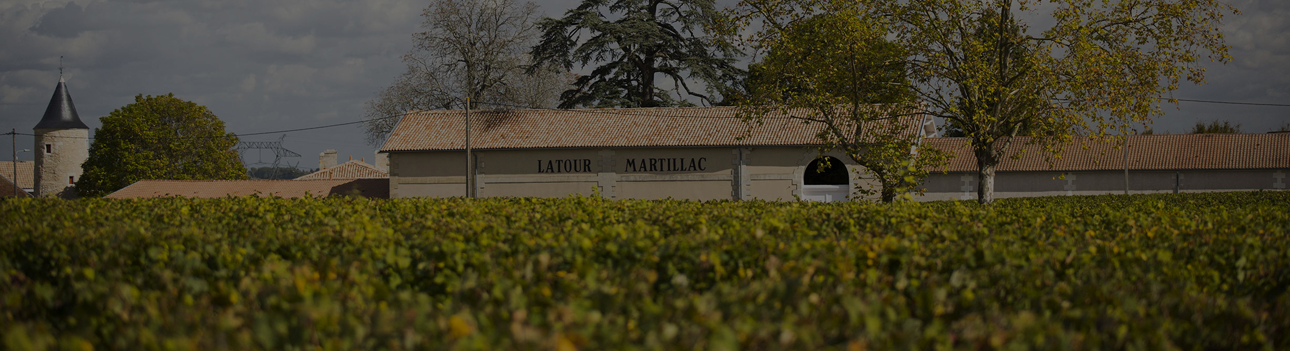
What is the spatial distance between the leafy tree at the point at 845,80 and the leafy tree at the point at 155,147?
1622 inches

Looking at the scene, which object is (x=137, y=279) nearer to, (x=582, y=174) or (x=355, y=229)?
(x=355, y=229)

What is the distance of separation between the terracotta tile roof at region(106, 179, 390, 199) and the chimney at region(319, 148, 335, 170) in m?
23.6

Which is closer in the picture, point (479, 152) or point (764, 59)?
point (764, 59)

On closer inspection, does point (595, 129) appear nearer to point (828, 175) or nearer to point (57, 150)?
point (828, 175)

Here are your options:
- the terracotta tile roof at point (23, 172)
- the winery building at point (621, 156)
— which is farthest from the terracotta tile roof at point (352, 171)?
the terracotta tile roof at point (23, 172)

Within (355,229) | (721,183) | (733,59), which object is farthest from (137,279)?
(733,59)

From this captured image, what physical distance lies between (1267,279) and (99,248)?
749 centimetres

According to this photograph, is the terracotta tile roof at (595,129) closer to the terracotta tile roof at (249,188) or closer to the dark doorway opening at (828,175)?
the dark doorway opening at (828,175)

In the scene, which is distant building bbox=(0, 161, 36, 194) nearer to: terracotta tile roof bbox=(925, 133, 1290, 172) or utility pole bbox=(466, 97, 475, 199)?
utility pole bbox=(466, 97, 475, 199)

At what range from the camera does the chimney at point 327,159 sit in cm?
6425

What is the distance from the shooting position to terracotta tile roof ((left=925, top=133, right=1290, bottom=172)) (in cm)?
4497

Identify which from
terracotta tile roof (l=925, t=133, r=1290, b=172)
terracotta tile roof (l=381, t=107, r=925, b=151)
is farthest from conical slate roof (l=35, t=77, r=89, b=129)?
terracotta tile roof (l=925, t=133, r=1290, b=172)

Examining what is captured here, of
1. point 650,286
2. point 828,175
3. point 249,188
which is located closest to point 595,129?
point 828,175

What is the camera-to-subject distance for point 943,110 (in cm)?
2162
